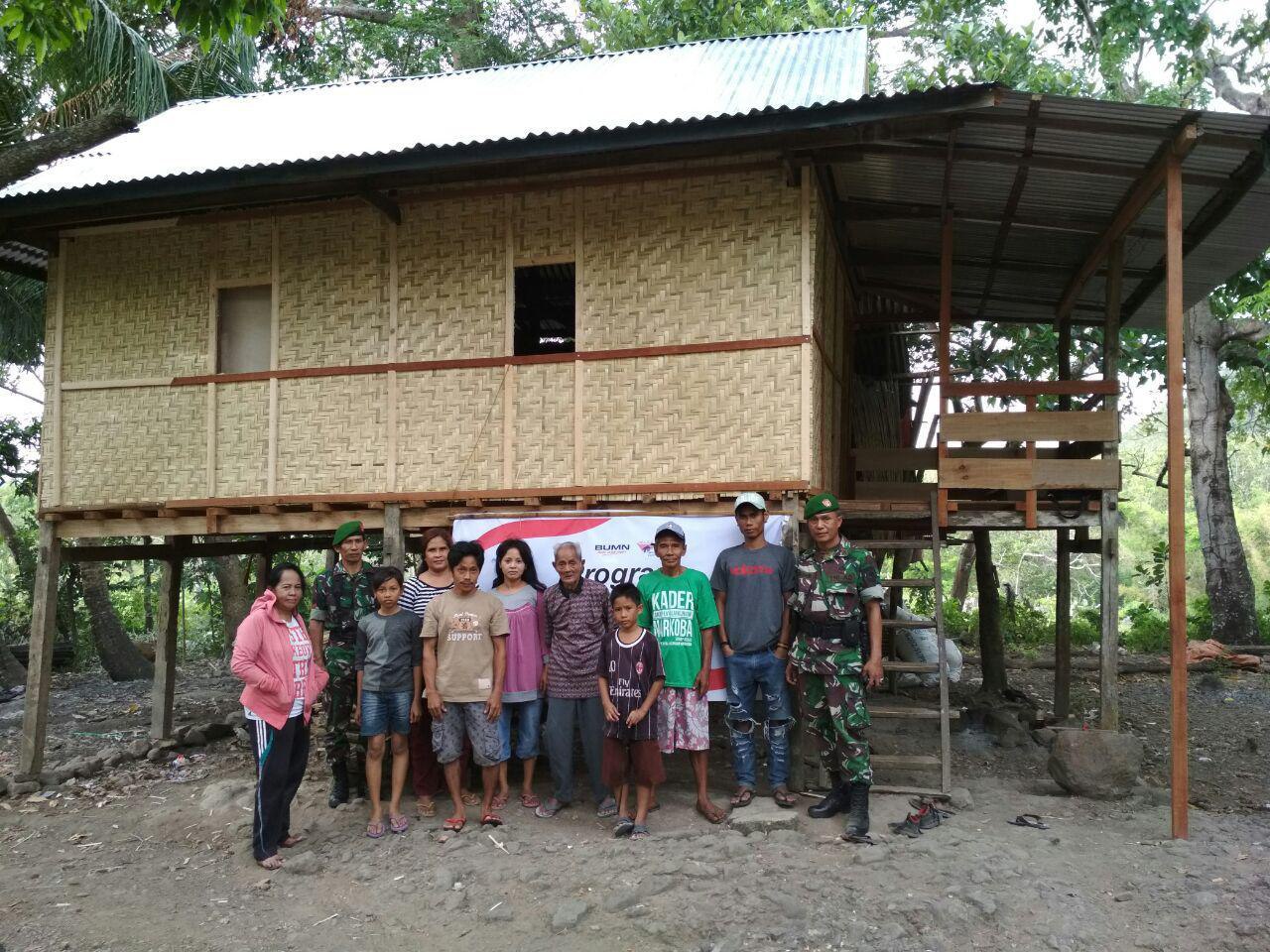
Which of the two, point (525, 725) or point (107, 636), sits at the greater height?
point (525, 725)

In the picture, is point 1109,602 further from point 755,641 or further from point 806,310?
point 806,310

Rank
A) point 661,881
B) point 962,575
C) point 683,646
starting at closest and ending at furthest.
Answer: point 661,881, point 683,646, point 962,575

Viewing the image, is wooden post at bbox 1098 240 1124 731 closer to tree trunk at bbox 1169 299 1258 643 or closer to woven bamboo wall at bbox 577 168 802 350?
woven bamboo wall at bbox 577 168 802 350

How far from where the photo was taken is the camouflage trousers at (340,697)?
6484mm

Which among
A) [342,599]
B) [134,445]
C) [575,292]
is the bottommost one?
[342,599]

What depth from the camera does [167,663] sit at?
9977 mm

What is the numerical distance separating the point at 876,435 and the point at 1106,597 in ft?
16.9

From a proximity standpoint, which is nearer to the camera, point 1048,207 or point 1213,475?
point 1048,207

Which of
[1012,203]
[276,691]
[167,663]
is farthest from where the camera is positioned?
[167,663]

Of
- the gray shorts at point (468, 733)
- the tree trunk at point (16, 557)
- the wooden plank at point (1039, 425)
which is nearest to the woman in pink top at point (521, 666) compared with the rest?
the gray shorts at point (468, 733)

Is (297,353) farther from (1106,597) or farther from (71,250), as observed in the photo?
(1106,597)

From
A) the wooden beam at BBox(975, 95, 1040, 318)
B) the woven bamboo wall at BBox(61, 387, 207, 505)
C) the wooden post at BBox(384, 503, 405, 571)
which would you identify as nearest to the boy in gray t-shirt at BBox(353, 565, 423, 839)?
the wooden post at BBox(384, 503, 405, 571)

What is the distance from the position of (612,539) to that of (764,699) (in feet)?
4.98

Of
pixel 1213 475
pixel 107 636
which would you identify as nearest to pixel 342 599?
pixel 107 636
